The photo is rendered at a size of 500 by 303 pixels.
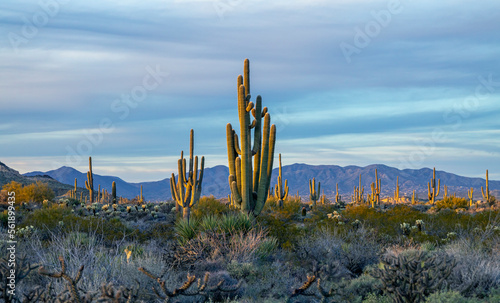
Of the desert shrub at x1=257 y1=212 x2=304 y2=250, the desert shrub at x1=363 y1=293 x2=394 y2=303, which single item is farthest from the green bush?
the desert shrub at x1=363 y1=293 x2=394 y2=303

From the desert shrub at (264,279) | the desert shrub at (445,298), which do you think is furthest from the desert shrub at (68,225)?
the desert shrub at (445,298)

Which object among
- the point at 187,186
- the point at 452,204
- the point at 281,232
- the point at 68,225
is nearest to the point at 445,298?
the point at 281,232

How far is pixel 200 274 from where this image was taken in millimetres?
11312

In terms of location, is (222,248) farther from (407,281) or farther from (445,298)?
(445,298)

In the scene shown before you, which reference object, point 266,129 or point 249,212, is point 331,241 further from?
point 266,129

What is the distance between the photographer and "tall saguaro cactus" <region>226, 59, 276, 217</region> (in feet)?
53.1

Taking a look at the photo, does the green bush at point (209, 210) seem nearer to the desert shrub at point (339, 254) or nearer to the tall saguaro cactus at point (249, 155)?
the tall saguaro cactus at point (249, 155)

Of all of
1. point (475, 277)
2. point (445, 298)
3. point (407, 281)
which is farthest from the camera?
point (475, 277)

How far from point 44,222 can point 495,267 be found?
14.6 meters

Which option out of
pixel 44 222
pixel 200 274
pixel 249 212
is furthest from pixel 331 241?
pixel 44 222

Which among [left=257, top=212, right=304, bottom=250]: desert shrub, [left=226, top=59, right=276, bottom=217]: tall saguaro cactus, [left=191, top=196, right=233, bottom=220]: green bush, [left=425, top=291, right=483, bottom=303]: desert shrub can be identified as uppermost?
[left=226, top=59, right=276, bottom=217]: tall saguaro cactus

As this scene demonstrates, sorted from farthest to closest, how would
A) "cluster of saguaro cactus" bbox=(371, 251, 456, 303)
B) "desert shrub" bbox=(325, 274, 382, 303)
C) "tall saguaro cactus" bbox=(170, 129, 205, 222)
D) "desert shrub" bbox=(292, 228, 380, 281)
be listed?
"tall saguaro cactus" bbox=(170, 129, 205, 222) → "desert shrub" bbox=(292, 228, 380, 281) → "desert shrub" bbox=(325, 274, 382, 303) → "cluster of saguaro cactus" bbox=(371, 251, 456, 303)

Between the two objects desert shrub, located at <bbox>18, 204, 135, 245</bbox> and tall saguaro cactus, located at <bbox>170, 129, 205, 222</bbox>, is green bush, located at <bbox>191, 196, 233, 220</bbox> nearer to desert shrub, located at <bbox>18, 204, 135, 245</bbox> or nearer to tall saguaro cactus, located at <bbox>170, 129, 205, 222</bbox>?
A: tall saguaro cactus, located at <bbox>170, 129, 205, 222</bbox>

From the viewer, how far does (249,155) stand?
16219mm
